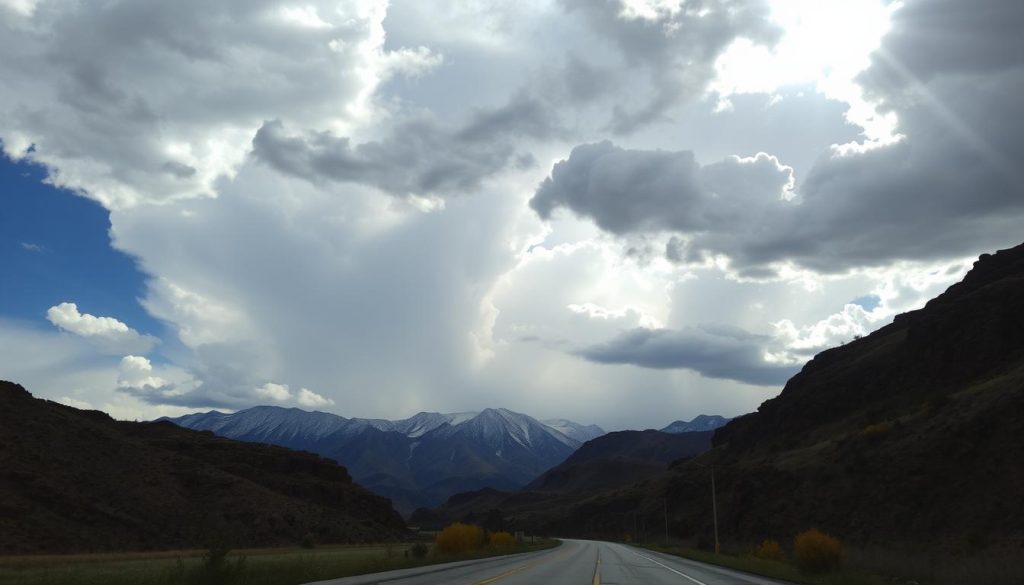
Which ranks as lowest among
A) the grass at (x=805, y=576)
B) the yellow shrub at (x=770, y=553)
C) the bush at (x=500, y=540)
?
the bush at (x=500, y=540)

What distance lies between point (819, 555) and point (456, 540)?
112ft

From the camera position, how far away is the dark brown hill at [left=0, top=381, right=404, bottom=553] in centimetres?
6956

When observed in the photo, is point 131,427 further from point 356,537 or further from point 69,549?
point 69,549

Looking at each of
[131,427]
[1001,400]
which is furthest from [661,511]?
[131,427]

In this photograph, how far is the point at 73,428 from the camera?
87375mm

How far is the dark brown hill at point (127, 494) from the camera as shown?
228 ft

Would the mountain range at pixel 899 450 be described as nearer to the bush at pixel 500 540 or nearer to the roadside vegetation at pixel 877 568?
the roadside vegetation at pixel 877 568

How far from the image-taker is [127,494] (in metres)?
82.2

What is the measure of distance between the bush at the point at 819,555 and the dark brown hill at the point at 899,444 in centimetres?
1822

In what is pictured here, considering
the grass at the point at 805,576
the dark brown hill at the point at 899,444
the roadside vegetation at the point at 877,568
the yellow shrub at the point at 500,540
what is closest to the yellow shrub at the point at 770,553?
the grass at the point at 805,576

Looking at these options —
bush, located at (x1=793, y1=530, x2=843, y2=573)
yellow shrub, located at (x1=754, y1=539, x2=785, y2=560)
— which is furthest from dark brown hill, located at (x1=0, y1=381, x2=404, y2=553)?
bush, located at (x1=793, y1=530, x2=843, y2=573)

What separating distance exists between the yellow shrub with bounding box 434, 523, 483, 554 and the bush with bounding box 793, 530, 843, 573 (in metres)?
31.9

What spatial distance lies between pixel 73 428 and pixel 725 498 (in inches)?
3365

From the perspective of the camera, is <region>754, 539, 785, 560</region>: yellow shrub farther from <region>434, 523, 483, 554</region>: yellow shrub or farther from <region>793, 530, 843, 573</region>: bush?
<region>434, 523, 483, 554</region>: yellow shrub
